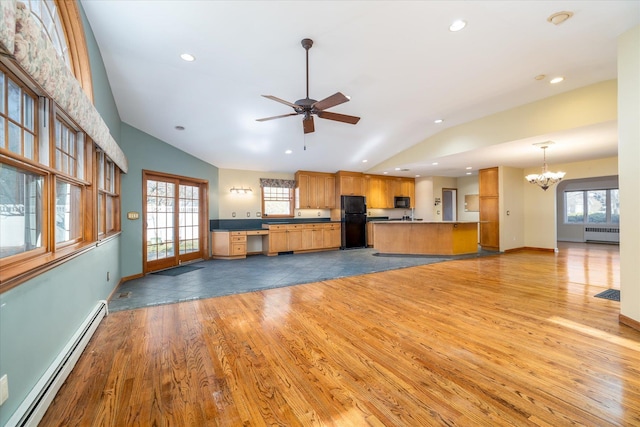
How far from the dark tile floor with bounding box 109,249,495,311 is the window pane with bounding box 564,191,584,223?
5983 mm

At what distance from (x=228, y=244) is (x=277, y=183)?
222cm

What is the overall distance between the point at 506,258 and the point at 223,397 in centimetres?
680

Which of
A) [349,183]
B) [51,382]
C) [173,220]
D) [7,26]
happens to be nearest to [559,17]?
[7,26]

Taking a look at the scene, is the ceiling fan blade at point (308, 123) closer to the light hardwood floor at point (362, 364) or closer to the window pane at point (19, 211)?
the light hardwood floor at point (362, 364)

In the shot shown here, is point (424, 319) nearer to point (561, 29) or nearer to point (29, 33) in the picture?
point (561, 29)

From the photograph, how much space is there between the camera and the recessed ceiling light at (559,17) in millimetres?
2586

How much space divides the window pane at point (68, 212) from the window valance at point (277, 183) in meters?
4.74

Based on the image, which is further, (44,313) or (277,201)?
(277,201)

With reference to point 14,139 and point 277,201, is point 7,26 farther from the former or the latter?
point 277,201

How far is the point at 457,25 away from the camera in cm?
274

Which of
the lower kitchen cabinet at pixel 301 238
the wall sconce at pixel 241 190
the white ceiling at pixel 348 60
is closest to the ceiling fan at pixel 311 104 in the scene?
the white ceiling at pixel 348 60

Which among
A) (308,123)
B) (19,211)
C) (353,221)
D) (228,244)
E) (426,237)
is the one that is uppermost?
(308,123)

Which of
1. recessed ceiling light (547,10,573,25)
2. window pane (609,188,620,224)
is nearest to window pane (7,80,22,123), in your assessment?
recessed ceiling light (547,10,573,25)

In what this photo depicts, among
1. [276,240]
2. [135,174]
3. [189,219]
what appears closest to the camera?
[135,174]
